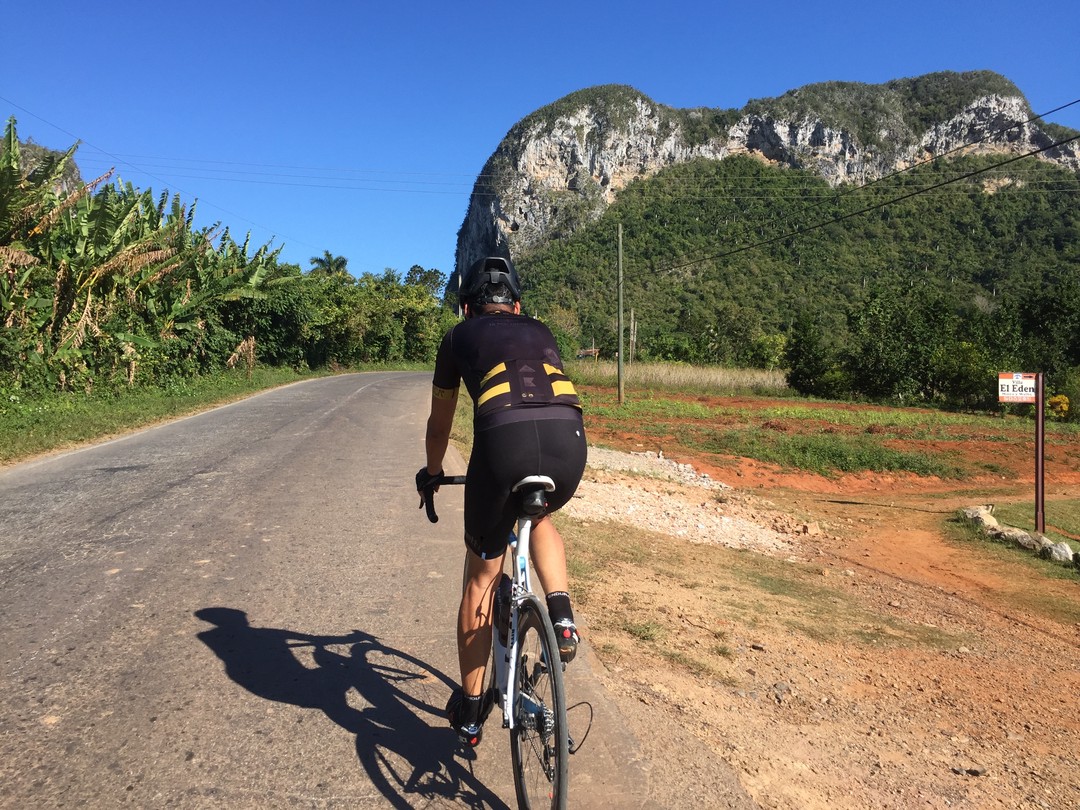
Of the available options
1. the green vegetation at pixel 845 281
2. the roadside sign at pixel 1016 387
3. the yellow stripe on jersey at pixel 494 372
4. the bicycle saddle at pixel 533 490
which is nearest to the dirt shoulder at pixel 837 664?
the bicycle saddle at pixel 533 490

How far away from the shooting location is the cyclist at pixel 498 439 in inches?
95.2

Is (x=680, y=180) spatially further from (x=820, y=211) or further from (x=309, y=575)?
(x=309, y=575)

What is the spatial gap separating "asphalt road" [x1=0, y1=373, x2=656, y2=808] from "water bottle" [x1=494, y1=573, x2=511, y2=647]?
1.94ft

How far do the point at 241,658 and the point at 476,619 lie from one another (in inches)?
67.5

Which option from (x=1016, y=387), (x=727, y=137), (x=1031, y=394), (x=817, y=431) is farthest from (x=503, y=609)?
(x=727, y=137)

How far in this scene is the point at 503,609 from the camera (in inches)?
103

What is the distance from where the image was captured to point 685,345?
57625 millimetres

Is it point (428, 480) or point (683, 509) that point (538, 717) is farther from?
point (683, 509)

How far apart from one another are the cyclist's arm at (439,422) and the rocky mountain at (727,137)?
126601 mm

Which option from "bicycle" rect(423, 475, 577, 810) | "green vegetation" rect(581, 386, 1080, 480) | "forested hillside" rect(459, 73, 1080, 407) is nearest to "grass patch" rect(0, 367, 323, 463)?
"bicycle" rect(423, 475, 577, 810)

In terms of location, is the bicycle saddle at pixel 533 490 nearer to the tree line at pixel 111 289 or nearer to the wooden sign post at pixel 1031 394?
the wooden sign post at pixel 1031 394

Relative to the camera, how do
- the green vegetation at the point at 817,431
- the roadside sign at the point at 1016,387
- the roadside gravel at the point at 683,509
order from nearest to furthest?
the roadside gravel at the point at 683,509 → the roadside sign at the point at 1016,387 → the green vegetation at the point at 817,431

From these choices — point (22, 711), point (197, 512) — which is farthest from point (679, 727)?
point (197, 512)

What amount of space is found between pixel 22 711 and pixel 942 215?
321ft
